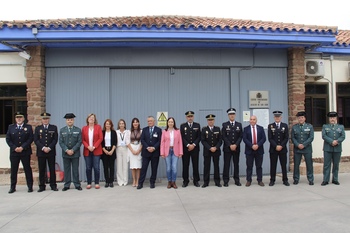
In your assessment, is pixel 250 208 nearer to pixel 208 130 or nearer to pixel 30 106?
pixel 208 130

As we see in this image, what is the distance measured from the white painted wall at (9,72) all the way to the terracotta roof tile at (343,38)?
30.7 feet

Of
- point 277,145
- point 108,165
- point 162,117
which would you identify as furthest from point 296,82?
point 108,165

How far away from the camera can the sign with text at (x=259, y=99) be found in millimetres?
9391

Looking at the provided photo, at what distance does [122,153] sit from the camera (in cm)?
823

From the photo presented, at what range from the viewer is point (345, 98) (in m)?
10.8

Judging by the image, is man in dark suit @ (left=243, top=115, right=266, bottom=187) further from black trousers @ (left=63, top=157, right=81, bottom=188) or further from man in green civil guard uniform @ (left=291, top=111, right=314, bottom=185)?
black trousers @ (left=63, top=157, right=81, bottom=188)

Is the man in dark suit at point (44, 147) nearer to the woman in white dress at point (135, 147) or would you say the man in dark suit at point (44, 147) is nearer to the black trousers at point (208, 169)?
the woman in white dress at point (135, 147)

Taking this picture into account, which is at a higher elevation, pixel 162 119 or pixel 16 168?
pixel 162 119

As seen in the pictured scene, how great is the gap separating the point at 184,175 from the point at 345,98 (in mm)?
6383

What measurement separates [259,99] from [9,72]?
725 centimetres

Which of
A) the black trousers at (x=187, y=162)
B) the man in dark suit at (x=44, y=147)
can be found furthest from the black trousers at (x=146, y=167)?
A: the man in dark suit at (x=44, y=147)

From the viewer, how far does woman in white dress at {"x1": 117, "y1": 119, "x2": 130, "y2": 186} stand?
8.17 m

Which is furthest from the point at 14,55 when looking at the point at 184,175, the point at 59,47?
the point at 184,175

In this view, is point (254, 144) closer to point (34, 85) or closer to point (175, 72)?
point (175, 72)
